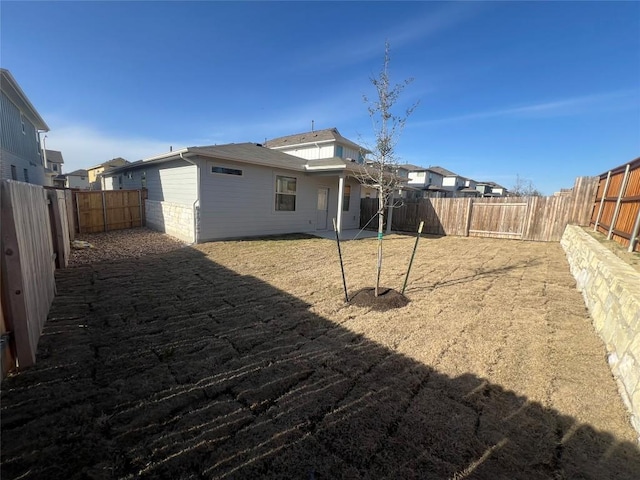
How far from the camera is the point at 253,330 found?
134 inches

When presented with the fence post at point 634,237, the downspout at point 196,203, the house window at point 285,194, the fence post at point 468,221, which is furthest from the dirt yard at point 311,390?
the fence post at point 468,221

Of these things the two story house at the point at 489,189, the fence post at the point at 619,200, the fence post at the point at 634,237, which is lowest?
the fence post at the point at 634,237

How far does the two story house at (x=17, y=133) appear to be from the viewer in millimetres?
11641

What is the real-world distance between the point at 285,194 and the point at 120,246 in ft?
18.8

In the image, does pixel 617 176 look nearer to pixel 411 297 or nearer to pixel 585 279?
pixel 585 279

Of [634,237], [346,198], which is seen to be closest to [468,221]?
[346,198]

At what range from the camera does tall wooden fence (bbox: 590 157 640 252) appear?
192 inches

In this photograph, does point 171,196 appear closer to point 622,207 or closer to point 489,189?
point 622,207

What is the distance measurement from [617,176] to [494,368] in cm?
806

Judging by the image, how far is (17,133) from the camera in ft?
44.8

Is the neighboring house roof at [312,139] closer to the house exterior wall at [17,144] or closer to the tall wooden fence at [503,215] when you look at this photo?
the tall wooden fence at [503,215]

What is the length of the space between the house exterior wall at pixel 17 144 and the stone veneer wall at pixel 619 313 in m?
17.8

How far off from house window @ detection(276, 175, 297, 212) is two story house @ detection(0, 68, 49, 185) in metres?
11.0

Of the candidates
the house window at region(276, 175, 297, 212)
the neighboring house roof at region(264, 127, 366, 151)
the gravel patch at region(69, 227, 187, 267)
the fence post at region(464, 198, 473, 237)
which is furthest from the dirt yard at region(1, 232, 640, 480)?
the neighboring house roof at region(264, 127, 366, 151)
